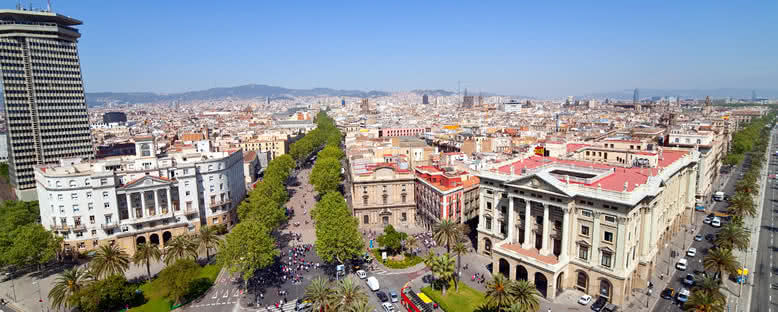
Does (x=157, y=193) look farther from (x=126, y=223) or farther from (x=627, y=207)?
(x=627, y=207)

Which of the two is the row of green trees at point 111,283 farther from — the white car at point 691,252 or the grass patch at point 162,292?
the white car at point 691,252

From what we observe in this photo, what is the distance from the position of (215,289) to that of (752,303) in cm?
8007

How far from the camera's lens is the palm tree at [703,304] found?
150 feet

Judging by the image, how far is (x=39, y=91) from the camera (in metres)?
108

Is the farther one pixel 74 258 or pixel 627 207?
pixel 74 258

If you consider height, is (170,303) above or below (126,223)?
below

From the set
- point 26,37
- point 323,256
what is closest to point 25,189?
point 26,37

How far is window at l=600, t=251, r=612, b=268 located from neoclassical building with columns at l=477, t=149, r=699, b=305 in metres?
0.13

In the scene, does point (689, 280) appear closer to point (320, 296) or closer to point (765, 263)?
point (765, 263)

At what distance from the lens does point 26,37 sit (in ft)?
347

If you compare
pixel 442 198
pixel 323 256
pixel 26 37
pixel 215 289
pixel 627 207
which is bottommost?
pixel 215 289

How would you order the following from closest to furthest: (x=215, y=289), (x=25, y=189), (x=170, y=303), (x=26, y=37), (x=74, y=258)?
1. (x=170, y=303)
2. (x=215, y=289)
3. (x=74, y=258)
4. (x=26, y=37)
5. (x=25, y=189)

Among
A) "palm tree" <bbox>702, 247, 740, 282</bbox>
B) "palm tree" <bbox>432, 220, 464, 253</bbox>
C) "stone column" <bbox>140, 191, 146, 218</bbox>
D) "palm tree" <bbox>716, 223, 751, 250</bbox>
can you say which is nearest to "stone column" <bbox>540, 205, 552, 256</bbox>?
"palm tree" <bbox>432, 220, 464, 253</bbox>

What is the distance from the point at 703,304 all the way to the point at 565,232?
56.4ft
